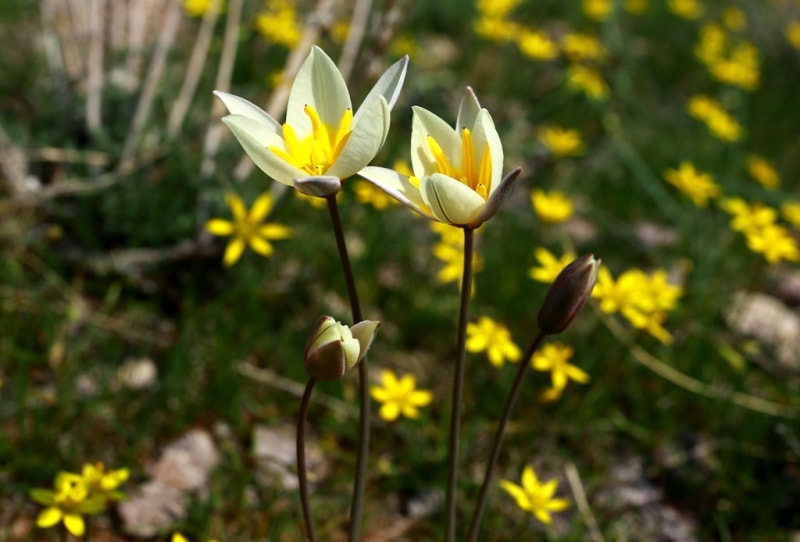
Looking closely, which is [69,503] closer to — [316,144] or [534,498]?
[316,144]

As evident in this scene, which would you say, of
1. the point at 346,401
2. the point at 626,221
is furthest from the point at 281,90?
the point at 626,221

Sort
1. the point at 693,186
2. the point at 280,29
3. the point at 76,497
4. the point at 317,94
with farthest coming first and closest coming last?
the point at 280,29 < the point at 693,186 < the point at 76,497 < the point at 317,94

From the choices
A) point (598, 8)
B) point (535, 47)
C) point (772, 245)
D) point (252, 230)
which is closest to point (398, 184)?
point (252, 230)

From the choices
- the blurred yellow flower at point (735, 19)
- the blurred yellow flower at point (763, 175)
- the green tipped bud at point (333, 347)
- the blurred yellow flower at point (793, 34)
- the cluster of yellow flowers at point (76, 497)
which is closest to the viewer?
the green tipped bud at point (333, 347)

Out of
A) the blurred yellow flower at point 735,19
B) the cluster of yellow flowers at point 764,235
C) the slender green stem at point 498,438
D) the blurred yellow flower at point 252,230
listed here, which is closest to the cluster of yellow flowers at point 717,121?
the cluster of yellow flowers at point 764,235

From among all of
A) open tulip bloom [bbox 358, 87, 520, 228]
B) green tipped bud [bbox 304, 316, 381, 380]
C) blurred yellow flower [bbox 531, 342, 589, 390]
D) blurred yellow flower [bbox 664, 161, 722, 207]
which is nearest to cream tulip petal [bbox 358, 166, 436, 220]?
open tulip bloom [bbox 358, 87, 520, 228]

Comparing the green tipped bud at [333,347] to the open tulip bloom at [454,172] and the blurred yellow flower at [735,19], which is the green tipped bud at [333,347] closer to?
the open tulip bloom at [454,172]

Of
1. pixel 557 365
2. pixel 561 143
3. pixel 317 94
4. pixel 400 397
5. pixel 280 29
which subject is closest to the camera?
pixel 317 94
